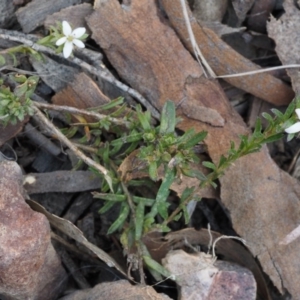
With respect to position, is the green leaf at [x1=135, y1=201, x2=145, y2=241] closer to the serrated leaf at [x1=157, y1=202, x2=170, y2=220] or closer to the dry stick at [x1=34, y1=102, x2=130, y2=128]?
the serrated leaf at [x1=157, y1=202, x2=170, y2=220]

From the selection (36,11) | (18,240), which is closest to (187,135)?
(18,240)

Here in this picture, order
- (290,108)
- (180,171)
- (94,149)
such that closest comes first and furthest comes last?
(290,108) < (180,171) < (94,149)

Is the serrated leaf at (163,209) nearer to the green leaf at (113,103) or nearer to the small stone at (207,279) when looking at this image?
the small stone at (207,279)

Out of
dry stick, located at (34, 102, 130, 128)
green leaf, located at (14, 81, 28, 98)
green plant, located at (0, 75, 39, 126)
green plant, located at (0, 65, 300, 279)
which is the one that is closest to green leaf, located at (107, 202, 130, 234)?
green plant, located at (0, 65, 300, 279)

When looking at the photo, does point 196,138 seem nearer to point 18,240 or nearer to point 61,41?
point 61,41

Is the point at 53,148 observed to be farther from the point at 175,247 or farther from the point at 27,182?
the point at 175,247

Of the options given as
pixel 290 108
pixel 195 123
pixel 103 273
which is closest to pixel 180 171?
pixel 195 123
